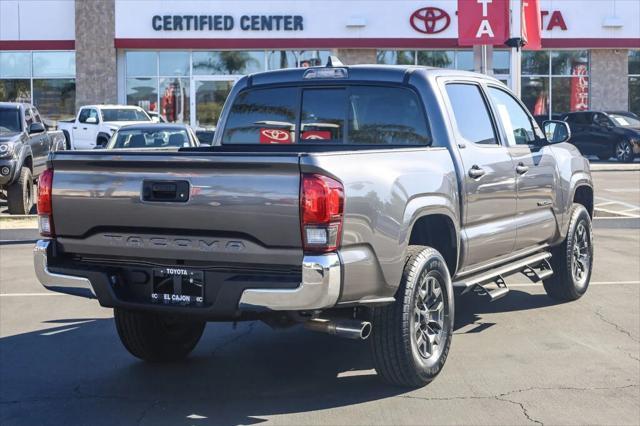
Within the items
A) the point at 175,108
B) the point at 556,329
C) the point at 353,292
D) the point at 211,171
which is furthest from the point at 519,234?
the point at 175,108

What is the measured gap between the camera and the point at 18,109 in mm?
16250

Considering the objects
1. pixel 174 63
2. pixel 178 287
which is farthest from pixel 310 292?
pixel 174 63

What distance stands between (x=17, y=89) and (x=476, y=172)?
30440 millimetres

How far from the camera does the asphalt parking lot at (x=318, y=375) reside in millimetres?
5461

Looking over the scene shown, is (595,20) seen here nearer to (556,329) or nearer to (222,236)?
(556,329)

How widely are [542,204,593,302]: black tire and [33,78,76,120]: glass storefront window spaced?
28094 mm

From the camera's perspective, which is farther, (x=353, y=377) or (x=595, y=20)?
(x=595, y=20)

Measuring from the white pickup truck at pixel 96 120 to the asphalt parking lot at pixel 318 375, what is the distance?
19.6 m

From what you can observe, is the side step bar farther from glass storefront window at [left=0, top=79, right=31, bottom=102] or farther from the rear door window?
glass storefront window at [left=0, top=79, right=31, bottom=102]

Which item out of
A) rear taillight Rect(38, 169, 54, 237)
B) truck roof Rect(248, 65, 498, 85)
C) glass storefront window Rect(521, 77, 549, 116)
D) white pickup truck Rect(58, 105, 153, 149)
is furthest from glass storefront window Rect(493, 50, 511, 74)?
rear taillight Rect(38, 169, 54, 237)

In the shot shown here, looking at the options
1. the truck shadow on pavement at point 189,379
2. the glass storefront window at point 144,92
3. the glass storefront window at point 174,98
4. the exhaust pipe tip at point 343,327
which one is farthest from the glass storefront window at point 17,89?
the exhaust pipe tip at point 343,327

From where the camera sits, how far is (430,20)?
32938 millimetres

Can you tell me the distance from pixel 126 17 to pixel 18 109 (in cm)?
1758

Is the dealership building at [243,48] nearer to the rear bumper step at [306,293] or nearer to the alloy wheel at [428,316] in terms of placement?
the alloy wheel at [428,316]
